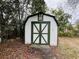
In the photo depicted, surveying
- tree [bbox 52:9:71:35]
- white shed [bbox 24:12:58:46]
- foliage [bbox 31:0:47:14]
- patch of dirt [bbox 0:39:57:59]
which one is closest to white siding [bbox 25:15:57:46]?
white shed [bbox 24:12:58:46]

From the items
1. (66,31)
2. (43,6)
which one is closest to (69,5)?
(66,31)

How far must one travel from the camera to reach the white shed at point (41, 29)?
14547 millimetres

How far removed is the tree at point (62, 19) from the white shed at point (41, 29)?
21.3 feet

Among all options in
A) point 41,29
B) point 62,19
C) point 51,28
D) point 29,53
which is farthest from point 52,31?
point 62,19

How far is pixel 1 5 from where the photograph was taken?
15.5 meters

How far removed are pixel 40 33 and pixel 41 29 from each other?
0.33m

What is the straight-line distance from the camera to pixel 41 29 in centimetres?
1459

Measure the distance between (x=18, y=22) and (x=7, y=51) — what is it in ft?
19.4

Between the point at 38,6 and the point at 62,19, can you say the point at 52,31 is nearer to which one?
the point at 38,6

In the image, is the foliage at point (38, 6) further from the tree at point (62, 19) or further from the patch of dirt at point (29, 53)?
the patch of dirt at point (29, 53)

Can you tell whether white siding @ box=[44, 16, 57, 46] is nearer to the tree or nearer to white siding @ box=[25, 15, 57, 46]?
white siding @ box=[25, 15, 57, 46]

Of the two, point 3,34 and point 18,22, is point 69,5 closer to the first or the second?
point 18,22

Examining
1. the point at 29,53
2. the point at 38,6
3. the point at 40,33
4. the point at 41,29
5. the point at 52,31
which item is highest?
the point at 38,6

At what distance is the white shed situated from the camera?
1455 centimetres
